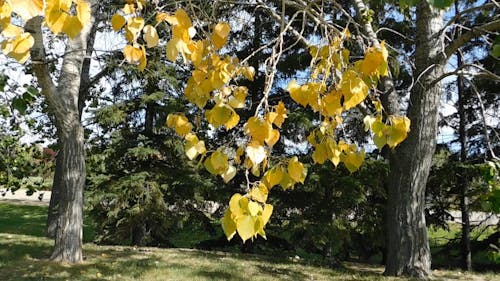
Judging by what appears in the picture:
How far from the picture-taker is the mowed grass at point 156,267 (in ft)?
19.4

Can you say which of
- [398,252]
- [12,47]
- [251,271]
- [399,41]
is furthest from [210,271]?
[399,41]

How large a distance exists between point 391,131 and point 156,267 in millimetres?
5382

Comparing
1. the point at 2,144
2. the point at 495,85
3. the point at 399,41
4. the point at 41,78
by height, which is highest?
the point at 399,41

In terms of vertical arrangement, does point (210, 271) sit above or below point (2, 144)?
below

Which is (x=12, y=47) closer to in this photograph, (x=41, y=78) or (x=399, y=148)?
(x=41, y=78)

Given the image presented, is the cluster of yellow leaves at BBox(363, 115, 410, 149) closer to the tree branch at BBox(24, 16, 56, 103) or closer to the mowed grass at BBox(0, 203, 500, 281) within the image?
the tree branch at BBox(24, 16, 56, 103)

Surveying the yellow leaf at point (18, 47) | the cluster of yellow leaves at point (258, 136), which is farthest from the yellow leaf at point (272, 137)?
the yellow leaf at point (18, 47)

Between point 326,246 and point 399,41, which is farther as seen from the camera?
point 399,41

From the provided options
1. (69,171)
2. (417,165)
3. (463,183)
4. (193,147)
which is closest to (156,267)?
(69,171)

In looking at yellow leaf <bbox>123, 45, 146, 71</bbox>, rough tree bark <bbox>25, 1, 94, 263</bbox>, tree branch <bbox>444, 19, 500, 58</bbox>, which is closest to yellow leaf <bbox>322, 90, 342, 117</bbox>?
yellow leaf <bbox>123, 45, 146, 71</bbox>

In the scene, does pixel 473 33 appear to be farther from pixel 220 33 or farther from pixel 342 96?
pixel 220 33

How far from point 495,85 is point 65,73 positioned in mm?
7868

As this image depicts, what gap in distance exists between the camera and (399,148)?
643cm

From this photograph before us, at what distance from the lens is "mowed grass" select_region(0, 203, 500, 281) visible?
593 centimetres
